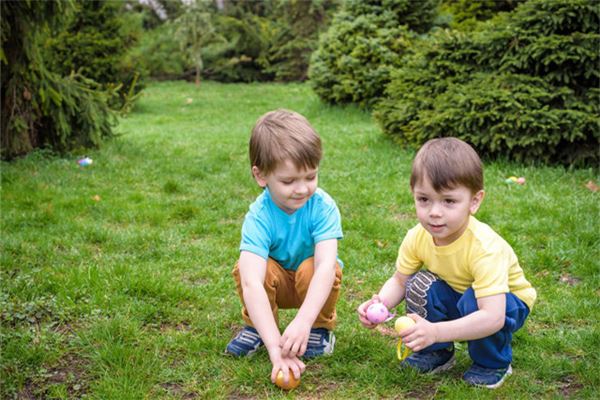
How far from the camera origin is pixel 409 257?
9.41 feet

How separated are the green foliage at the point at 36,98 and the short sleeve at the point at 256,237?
16.9ft

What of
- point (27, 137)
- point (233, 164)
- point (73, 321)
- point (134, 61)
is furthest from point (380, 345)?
point (134, 61)

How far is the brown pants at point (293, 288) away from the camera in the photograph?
9.70 ft

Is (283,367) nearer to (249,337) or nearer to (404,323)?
(249,337)

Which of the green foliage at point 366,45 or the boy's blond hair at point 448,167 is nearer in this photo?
the boy's blond hair at point 448,167

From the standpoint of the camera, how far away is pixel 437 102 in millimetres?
7531

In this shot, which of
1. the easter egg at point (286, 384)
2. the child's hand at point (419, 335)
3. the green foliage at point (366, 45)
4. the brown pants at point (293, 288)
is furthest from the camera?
the green foliage at point (366, 45)

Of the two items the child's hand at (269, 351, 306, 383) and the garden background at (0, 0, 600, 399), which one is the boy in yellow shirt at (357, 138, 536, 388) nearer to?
the garden background at (0, 0, 600, 399)

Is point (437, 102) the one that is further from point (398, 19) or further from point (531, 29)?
point (398, 19)

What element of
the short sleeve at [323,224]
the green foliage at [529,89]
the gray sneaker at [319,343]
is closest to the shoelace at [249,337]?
the gray sneaker at [319,343]

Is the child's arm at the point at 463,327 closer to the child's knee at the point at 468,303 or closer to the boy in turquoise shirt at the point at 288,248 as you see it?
the child's knee at the point at 468,303

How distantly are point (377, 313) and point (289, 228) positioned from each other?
56 cm

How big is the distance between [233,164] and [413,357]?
196 inches

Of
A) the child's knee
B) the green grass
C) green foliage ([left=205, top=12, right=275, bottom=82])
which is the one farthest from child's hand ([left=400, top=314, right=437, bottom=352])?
green foliage ([left=205, top=12, right=275, bottom=82])
